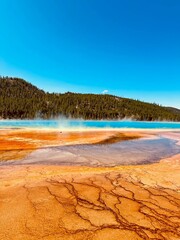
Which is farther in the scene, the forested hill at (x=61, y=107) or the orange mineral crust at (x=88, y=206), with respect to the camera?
the forested hill at (x=61, y=107)

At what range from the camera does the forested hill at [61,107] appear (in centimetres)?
13112

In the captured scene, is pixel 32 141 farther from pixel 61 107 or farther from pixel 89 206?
pixel 61 107

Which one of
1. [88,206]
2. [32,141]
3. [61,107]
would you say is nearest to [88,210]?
[88,206]

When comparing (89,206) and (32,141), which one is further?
(32,141)

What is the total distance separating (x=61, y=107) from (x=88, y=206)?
145000 millimetres

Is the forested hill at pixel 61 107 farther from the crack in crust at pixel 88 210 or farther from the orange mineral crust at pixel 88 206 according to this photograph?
the crack in crust at pixel 88 210

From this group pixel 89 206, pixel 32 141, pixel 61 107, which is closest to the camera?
pixel 89 206

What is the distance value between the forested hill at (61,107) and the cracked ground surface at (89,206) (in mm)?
123544

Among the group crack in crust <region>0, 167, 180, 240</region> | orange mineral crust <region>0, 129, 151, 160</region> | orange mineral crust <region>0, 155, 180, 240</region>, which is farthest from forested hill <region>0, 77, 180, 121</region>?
crack in crust <region>0, 167, 180, 240</region>

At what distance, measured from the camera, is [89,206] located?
509 centimetres

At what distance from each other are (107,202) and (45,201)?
1.63 metres

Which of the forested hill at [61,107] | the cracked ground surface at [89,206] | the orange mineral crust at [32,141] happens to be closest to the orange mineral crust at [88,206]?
the cracked ground surface at [89,206]

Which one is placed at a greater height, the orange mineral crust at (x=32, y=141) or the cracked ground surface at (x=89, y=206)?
the cracked ground surface at (x=89, y=206)

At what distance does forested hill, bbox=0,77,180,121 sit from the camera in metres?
131
